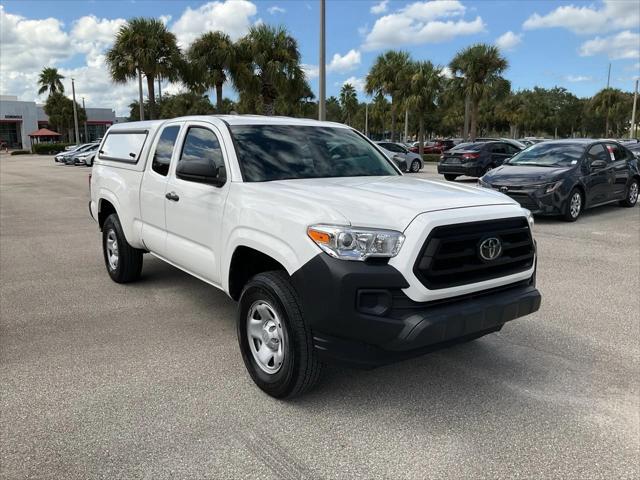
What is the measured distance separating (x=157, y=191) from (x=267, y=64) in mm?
26682

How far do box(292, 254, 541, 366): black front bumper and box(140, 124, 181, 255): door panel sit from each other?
2.32 metres

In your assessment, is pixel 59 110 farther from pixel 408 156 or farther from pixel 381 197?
pixel 381 197

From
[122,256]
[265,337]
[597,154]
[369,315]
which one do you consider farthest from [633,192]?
[369,315]

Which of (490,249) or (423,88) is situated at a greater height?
(423,88)

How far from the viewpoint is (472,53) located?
3706 cm

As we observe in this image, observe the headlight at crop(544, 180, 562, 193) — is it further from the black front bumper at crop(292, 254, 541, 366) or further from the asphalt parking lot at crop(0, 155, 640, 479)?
the black front bumper at crop(292, 254, 541, 366)

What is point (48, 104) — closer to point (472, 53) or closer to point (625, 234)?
point (472, 53)

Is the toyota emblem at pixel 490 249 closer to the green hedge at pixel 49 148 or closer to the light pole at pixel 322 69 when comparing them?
the light pole at pixel 322 69

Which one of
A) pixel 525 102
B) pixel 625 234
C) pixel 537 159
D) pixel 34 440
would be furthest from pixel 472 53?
pixel 525 102

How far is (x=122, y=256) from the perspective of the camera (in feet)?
19.6

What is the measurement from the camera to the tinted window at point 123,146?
5.61 m

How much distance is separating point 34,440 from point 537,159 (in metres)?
11.0

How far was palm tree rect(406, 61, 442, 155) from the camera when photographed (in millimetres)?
39000

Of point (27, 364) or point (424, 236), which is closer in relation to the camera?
point (424, 236)
